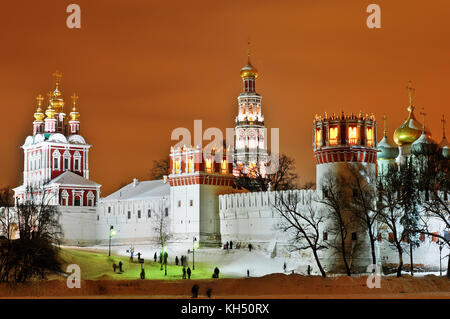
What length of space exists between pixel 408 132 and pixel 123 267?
28638 mm

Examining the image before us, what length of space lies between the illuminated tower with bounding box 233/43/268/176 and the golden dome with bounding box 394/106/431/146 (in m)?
24.1

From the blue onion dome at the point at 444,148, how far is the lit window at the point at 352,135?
15486 mm

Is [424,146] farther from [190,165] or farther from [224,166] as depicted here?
[190,165]

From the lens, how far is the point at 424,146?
89.9 m

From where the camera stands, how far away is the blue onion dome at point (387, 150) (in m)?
92.9

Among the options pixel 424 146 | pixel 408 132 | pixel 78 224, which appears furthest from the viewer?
pixel 78 224

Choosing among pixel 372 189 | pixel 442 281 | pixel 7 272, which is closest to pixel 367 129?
pixel 372 189

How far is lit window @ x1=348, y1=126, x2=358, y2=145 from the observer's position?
3007 inches

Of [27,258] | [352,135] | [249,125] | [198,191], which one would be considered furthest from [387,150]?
[27,258]

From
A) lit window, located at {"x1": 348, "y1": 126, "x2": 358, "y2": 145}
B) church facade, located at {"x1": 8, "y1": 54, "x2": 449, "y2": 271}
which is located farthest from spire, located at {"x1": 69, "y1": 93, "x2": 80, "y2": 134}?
lit window, located at {"x1": 348, "y1": 126, "x2": 358, "y2": 145}

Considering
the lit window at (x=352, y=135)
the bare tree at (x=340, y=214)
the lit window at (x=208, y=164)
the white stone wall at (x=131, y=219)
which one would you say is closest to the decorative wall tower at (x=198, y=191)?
the lit window at (x=208, y=164)

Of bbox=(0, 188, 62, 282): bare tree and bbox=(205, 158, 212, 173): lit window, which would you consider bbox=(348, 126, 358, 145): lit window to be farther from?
bbox=(0, 188, 62, 282): bare tree
